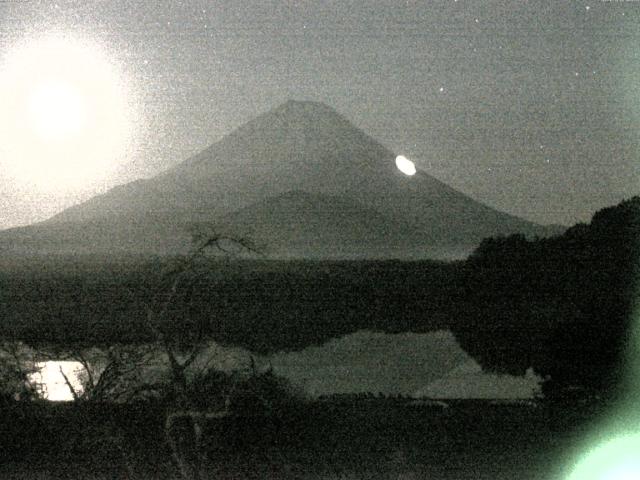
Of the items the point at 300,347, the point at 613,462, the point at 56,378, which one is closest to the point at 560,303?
the point at 300,347

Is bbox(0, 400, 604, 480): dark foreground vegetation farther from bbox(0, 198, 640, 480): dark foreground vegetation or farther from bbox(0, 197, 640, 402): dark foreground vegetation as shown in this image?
bbox(0, 197, 640, 402): dark foreground vegetation

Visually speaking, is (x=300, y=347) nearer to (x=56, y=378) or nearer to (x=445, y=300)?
(x=445, y=300)

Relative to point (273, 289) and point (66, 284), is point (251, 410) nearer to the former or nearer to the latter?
point (273, 289)

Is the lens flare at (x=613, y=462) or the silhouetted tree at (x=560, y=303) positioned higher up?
the silhouetted tree at (x=560, y=303)

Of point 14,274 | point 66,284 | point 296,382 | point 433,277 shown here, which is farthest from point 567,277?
point 14,274

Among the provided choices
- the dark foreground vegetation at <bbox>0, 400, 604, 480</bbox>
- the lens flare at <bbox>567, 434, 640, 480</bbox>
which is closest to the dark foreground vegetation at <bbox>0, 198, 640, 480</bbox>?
the dark foreground vegetation at <bbox>0, 400, 604, 480</bbox>

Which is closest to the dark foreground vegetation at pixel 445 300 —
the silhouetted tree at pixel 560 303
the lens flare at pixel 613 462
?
the silhouetted tree at pixel 560 303

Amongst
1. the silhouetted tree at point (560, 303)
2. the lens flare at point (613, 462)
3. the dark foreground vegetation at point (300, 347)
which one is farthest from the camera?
the silhouetted tree at point (560, 303)

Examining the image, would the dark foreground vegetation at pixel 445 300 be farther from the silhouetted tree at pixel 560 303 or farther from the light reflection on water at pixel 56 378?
the light reflection on water at pixel 56 378

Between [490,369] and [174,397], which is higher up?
[490,369]
